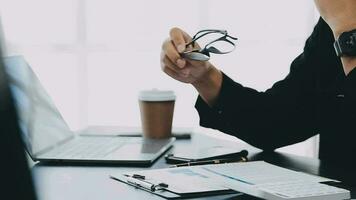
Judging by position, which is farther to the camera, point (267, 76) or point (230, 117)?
point (267, 76)

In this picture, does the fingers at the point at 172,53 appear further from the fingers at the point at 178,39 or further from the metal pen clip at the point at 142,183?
the metal pen clip at the point at 142,183

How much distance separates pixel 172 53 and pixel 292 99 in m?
0.38

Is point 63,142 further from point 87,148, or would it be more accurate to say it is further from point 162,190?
point 162,190

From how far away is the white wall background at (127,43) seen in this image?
10.1ft

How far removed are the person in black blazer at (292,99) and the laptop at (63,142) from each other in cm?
15

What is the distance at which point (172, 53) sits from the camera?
3.79 feet

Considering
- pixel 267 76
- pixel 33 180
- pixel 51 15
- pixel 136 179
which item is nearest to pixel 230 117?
pixel 136 179

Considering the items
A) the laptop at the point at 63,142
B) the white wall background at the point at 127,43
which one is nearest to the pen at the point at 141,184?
the laptop at the point at 63,142

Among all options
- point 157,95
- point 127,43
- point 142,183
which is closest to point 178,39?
point 157,95

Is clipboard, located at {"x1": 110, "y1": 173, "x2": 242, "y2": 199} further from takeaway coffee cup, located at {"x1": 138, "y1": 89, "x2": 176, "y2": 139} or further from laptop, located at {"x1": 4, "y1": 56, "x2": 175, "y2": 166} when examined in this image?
takeaway coffee cup, located at {"x1": 138, "y1": 89, "x2": 176, "y2": 139}

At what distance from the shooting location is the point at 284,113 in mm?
1336

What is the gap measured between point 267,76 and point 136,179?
91.9 inches

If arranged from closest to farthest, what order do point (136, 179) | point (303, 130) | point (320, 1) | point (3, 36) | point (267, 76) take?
point (3, 36) → point (136, 179) → point (320, 1) → point (303, 130) → point (267, 76)

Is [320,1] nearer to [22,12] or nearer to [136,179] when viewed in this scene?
[136,179]
